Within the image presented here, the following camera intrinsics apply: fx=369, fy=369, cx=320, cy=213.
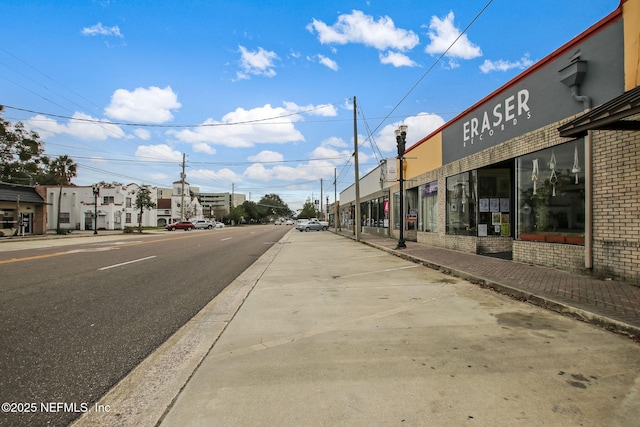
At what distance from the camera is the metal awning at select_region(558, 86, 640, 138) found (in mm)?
4914

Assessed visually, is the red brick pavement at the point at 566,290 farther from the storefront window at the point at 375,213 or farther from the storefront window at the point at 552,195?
the storefront window at the point at 375,213

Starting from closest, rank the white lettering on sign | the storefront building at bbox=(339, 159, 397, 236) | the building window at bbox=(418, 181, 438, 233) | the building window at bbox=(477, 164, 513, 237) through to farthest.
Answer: the white lettering on sign
the building window at bbox=(477, 164, 513, 237)
the building window at bbox=(418, 181, 438, 233)
the storefront building at bbox=(339, 159, 397, 236)

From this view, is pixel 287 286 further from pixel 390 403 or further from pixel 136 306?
pixel 390 403

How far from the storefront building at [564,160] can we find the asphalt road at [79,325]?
6982 millimetres

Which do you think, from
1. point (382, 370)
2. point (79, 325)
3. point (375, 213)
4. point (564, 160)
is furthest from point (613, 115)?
point (375, 213)

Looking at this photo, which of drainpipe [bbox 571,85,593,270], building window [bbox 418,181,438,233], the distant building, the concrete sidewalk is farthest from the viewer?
the distant building

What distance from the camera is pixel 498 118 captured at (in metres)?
11.5

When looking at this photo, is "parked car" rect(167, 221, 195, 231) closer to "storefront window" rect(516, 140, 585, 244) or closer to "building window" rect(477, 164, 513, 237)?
"building window" rect(477, 164, 513, 237)

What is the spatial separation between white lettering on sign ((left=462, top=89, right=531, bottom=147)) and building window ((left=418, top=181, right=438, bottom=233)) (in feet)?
12.0

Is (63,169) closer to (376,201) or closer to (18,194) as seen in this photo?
(18,194)

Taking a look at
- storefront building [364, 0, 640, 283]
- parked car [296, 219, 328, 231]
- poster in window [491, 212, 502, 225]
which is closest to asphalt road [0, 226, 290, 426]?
storefront building [364, 0, 640, 283]

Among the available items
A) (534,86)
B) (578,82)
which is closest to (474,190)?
(534,86)

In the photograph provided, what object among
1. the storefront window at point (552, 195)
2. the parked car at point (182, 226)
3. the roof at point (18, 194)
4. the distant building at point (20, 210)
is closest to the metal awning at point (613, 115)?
the storefront window at point (552, 195)

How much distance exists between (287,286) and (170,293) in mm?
2342
